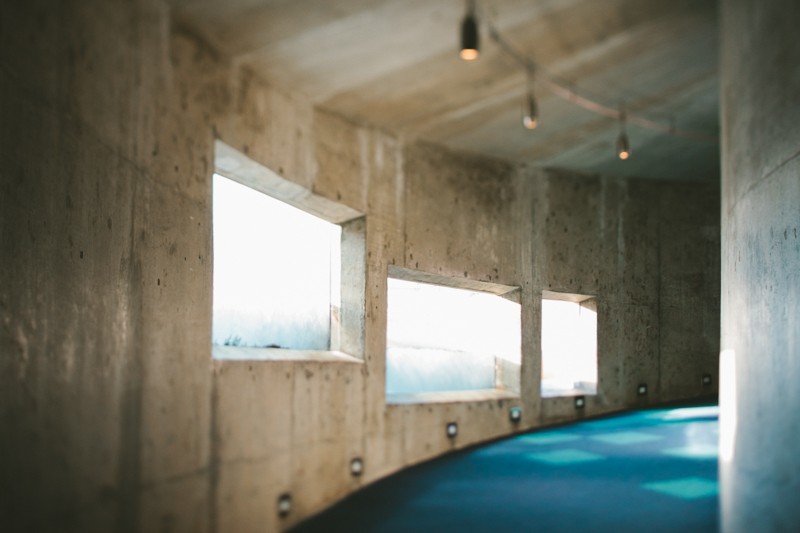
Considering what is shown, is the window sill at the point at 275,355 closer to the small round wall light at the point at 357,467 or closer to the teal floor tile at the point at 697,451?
the small round wall light at the point at 357,467

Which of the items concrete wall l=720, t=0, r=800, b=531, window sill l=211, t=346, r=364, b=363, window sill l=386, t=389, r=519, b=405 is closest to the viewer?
concrete wall l=720, t=0, r=800, b=531

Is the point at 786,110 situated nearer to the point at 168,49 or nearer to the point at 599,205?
the point at 168,49

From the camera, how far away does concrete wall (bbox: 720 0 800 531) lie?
9.95 feet

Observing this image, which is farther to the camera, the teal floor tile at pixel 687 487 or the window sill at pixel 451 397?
the window sill at pixel 451 397

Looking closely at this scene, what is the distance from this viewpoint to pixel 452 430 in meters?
7.80

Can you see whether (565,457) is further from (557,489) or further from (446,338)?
(446,338)

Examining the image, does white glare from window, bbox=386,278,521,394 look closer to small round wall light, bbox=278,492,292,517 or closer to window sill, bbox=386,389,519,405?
window sill, bbox=386,389,519,405

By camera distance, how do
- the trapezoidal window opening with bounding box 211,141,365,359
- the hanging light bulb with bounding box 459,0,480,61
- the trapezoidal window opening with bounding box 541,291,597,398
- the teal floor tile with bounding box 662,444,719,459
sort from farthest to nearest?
the trapezoidal window opening with bounding box 541,291,597,398 → the teal floor tile with bounding box 662,444,719,459 → the trapezoidal window opening with bounding box 211,141,365,359 → the hanging light bulb with bounding box 459,0,480,61

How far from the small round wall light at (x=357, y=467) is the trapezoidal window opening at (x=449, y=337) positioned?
1.15m

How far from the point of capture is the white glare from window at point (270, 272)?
568cm

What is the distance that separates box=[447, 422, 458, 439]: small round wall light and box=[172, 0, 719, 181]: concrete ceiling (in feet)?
9.03

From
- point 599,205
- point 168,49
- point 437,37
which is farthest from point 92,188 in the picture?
point 599,205

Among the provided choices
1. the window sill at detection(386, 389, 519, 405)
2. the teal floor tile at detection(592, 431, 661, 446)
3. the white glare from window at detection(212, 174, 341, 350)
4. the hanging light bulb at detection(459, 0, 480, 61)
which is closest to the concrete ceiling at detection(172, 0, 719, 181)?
the white glare from window at detection(212, 174, 341, 350)

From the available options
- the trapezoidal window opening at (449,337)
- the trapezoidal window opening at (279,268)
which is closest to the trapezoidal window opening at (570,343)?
the trapezoidal window opening at (449,337)
